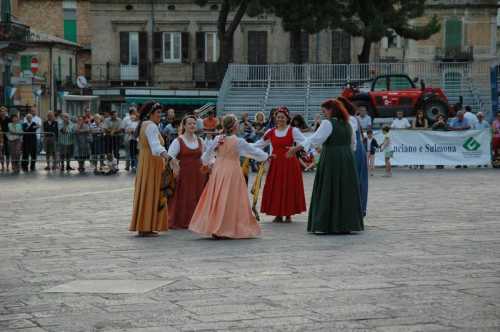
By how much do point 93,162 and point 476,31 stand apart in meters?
38.5

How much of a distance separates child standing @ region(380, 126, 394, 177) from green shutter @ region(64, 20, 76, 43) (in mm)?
43745

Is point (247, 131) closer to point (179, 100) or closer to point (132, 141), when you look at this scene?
point (132, 141)

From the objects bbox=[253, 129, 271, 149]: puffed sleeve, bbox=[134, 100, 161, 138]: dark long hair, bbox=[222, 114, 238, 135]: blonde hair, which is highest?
bbox=[134, 100, 161, 138]: dark long hair

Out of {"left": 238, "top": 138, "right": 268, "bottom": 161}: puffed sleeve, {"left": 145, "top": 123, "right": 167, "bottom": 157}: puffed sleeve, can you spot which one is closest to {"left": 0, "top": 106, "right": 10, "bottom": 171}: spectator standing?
{"left": 145, "top": 123, "right": 167, "bottom": 157}: puffed sleeve

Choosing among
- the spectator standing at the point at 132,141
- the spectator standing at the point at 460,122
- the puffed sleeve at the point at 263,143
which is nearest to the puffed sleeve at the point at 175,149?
the puffed sleeve at the point at 263,143

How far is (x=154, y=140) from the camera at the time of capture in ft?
49.9

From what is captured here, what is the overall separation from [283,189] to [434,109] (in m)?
22.1

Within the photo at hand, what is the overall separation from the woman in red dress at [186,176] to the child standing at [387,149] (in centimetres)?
1387

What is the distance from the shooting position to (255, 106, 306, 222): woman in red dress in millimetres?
17328

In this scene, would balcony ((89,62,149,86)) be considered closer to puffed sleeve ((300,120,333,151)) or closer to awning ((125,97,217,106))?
awning ((125,97,217,106))

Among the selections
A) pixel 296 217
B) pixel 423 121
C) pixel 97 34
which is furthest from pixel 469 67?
pixel 296 217

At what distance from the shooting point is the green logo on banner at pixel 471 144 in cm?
3338

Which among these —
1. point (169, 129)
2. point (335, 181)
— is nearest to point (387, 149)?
point (169, 129)

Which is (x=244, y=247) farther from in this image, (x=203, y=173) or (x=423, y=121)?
(x=423, y=121)
